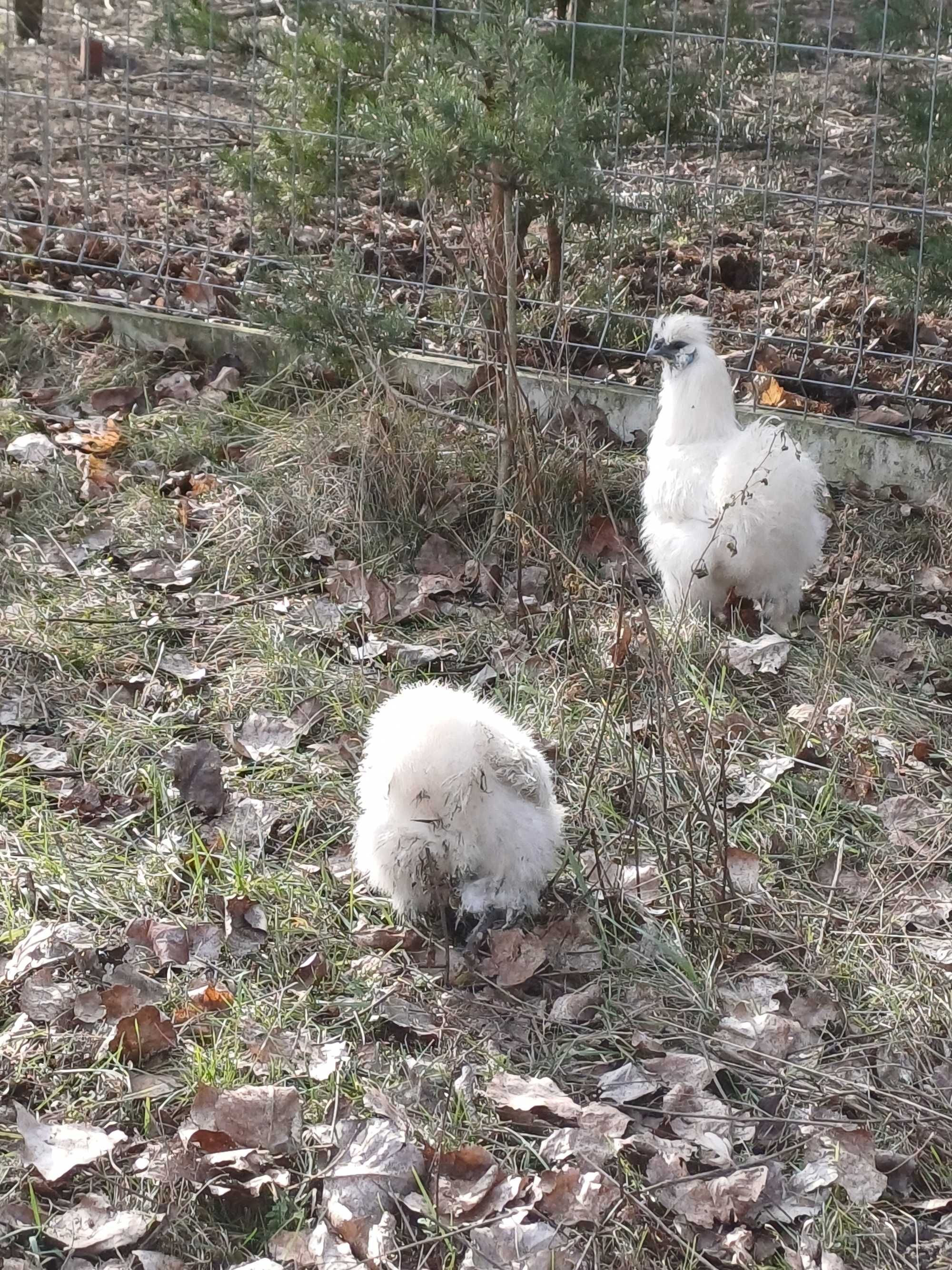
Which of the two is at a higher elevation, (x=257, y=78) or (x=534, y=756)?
(x=257, y=78)

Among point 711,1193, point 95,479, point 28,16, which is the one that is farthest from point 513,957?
point 28,16

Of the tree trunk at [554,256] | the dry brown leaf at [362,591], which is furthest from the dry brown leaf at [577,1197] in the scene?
the tree trunk at [554,256]

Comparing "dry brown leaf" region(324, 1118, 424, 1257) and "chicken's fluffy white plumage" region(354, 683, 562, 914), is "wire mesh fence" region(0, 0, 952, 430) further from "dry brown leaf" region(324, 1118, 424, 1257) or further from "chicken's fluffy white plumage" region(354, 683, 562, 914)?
"dry brown leaf" region(324, 1118, 424, 1257)

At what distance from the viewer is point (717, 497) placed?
475 cm

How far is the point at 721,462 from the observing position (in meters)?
4.78

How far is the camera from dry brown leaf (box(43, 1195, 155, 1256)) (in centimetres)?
263

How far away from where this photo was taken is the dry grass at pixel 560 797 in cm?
290

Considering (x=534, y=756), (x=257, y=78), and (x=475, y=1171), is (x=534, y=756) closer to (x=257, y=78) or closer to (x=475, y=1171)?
(x=475, y=1171)

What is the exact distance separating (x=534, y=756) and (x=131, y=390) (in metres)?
3.55

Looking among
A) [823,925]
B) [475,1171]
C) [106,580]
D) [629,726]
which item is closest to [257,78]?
[106,580]

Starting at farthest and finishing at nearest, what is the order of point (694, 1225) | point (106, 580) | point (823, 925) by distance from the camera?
point (106, 580), point (823, 925), point (694, 1225)

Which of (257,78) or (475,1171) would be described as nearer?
(475,1171)

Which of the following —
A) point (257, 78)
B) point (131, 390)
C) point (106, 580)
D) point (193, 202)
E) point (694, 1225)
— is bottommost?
point (694, 1225)

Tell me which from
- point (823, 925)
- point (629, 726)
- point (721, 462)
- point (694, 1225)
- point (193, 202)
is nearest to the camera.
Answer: point (694, 1225)
